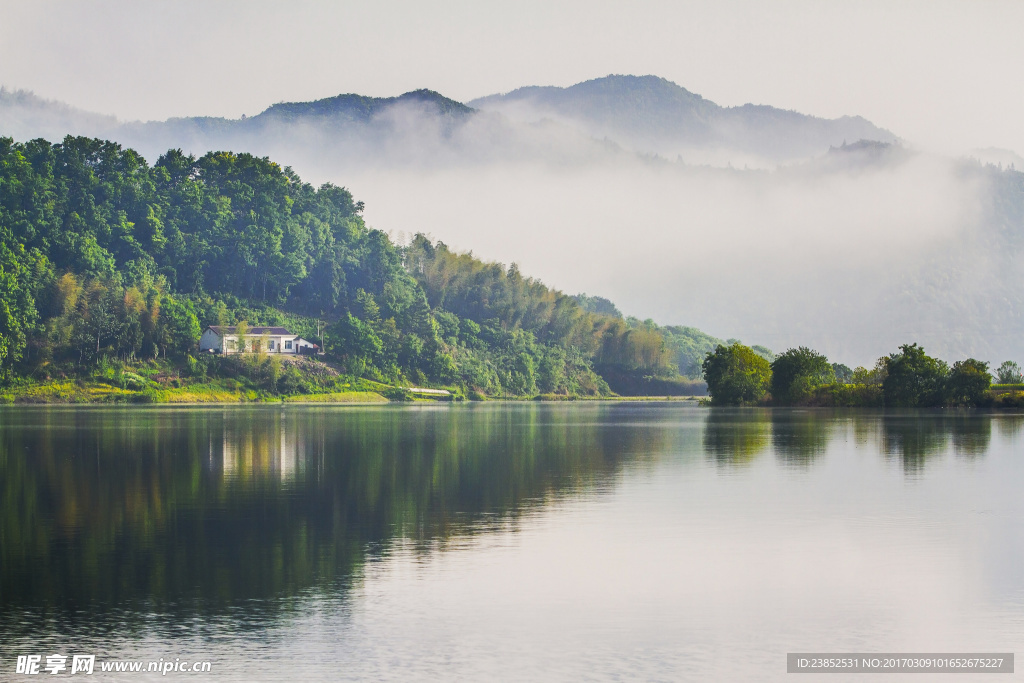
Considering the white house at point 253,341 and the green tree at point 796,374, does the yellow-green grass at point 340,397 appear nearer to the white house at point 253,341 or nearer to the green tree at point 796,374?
the white house at point 253,341

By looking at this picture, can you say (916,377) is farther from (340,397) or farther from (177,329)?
(177,329)

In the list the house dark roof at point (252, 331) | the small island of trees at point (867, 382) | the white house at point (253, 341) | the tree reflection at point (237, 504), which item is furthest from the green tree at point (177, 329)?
the tree reflection at point (237, 504)

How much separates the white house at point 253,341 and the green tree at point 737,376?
5719 centimetres

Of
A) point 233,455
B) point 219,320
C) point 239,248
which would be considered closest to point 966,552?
point 233,455

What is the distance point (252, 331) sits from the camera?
139875 millimetres

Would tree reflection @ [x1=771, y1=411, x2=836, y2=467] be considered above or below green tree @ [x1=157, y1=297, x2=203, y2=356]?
below

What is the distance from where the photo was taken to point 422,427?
61969 millimetres

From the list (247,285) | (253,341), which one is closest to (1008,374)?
(253,341)

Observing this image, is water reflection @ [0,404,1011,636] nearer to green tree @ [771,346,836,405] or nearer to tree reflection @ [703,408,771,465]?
tree reflection @ [703,408,771,465]

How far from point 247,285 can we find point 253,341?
29.8 metres

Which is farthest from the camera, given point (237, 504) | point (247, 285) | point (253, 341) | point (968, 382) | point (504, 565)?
point (247, 285)

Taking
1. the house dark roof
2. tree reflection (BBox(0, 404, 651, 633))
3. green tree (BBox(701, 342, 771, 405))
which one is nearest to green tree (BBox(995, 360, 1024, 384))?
green tree (BBox(701, 342, 771, 405))

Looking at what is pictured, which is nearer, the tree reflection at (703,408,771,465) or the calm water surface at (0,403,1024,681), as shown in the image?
the calm water surface at (0,403,1024,681)

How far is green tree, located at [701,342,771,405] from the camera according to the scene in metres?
111
